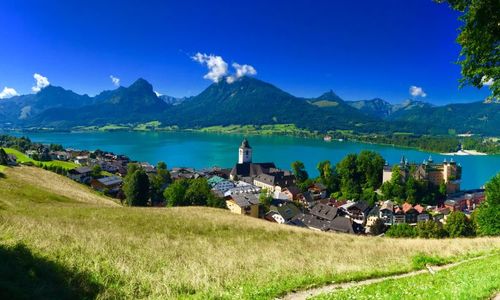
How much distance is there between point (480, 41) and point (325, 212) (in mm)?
50668

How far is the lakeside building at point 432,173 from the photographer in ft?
265

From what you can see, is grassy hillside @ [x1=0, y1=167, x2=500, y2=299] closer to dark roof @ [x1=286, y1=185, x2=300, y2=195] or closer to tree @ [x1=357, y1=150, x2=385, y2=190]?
dark roof @ [x1=286, y1=185, x2=300, y2=195]

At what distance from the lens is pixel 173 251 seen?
1241 cm

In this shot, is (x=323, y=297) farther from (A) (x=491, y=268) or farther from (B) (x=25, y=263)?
(B) (x=25, y=263)

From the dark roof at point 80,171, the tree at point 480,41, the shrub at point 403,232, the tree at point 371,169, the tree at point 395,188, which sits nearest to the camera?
the tree at point 480,41

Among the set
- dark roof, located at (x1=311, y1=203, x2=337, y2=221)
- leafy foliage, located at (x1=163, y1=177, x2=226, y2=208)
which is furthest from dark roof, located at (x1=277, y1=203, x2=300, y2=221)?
leafy foliage, located at (x1=163, y1=177, x2=226, y2=208)

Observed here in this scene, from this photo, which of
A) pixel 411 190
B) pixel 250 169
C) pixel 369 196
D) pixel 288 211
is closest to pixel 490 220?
pixel 288 211

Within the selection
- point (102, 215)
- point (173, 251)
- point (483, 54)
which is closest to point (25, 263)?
point (173, 251)

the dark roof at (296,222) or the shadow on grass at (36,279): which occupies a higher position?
the shadow on grass at (36,279)

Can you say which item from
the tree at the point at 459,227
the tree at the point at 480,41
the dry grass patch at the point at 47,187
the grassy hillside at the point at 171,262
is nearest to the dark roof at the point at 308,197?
the tree at the point at 459,227

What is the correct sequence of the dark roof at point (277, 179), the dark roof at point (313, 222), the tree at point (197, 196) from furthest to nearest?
the dark roof at point (277, 179) → the dark roof at point (313, 222) → the tree at point (197, 196)

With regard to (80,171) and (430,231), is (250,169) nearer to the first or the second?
(80,171)

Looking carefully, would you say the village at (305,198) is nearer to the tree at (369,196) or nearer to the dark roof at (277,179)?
the dark roof at (277,179)

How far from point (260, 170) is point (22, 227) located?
86.0m
